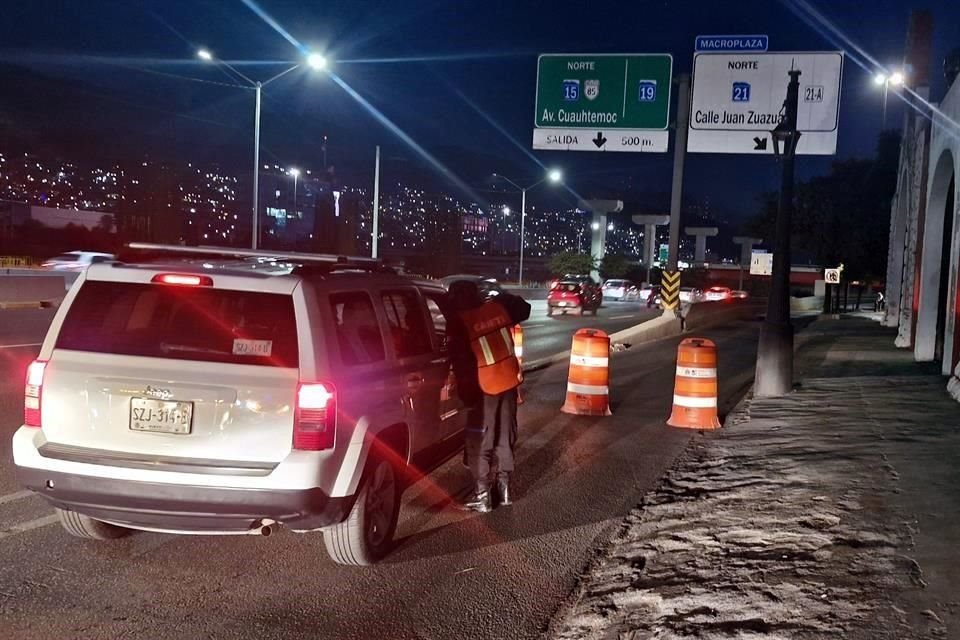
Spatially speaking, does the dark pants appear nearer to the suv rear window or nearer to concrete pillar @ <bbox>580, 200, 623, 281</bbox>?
the suv rear window

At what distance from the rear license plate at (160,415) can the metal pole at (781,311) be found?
9.93m

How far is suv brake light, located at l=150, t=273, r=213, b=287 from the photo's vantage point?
496cm

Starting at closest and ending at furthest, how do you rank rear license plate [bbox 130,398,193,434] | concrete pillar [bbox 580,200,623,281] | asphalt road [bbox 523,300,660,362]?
rear license plate [bbox 130,398,193,434], asphalt road [bbox 523,300,660,362], concrete pillar [bbox 580,200,623,281]

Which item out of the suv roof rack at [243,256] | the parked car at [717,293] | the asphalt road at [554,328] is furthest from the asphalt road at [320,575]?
the parked car at [717,293]

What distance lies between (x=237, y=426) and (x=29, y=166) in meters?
115

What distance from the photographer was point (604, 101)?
21.5 m

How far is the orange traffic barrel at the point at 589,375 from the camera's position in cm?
1103

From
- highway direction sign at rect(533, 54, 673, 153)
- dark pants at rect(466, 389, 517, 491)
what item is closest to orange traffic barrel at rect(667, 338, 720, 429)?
dark pants at rect(466, 389, 517, 491)

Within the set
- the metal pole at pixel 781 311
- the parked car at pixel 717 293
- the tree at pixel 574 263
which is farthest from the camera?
the tree at pixel 574 263

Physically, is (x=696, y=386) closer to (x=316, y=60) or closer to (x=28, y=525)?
(x=28, y=525)

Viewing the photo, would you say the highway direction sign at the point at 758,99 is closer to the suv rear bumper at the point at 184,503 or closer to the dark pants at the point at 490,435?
the dark pants at the point at 490,435

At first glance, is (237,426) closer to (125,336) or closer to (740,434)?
(125,336)

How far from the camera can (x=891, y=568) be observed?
16.9 ft

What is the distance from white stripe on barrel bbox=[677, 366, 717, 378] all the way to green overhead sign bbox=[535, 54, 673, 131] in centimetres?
1210
